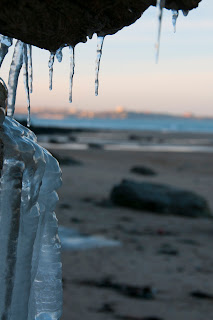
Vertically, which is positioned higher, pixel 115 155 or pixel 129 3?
pixel 129 3

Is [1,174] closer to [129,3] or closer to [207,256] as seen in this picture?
[129,3]

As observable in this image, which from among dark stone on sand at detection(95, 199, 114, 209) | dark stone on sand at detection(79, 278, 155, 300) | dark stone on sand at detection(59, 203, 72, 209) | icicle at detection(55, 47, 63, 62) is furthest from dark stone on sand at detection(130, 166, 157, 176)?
icicle at detection(55, 47, 63, 62)

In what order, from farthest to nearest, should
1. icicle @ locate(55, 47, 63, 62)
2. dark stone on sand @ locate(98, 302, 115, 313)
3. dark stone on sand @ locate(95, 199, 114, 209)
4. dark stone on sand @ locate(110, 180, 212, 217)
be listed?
dark stone on sand @ locate(95, 199, 114, 209)
dark stone on sand @ locate(110, 180, 212, 217)
dark stone on sand @ locate(98, 302, 115, 313)
icicle @ locate(55, 47, 63, 62)

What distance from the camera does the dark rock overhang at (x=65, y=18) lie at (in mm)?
1701

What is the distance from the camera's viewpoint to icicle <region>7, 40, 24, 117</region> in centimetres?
238

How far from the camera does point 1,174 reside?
1993 mm

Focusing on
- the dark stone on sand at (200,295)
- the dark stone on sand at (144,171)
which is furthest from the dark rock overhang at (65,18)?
the dark stone on sand at (144,171)

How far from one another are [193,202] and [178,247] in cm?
347

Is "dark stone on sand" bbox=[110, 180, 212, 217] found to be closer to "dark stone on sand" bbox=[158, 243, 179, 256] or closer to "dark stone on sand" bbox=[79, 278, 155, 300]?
"dark stone on sand" bbox=[158, 243, 179, 256]

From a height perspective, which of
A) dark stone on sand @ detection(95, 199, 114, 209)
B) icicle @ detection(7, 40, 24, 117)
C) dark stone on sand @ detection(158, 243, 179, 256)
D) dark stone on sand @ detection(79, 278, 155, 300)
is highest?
icicle @ detection(7, 40, 24, 117)

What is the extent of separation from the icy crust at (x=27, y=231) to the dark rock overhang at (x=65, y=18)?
1.43 ft

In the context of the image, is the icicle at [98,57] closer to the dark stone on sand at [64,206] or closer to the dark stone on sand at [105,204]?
the dark stone on sand at [64,206]

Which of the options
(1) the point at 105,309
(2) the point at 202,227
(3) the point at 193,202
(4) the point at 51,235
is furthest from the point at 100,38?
(3) the point at 193,202

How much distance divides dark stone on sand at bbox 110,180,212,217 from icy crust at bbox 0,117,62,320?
968 centimetres
